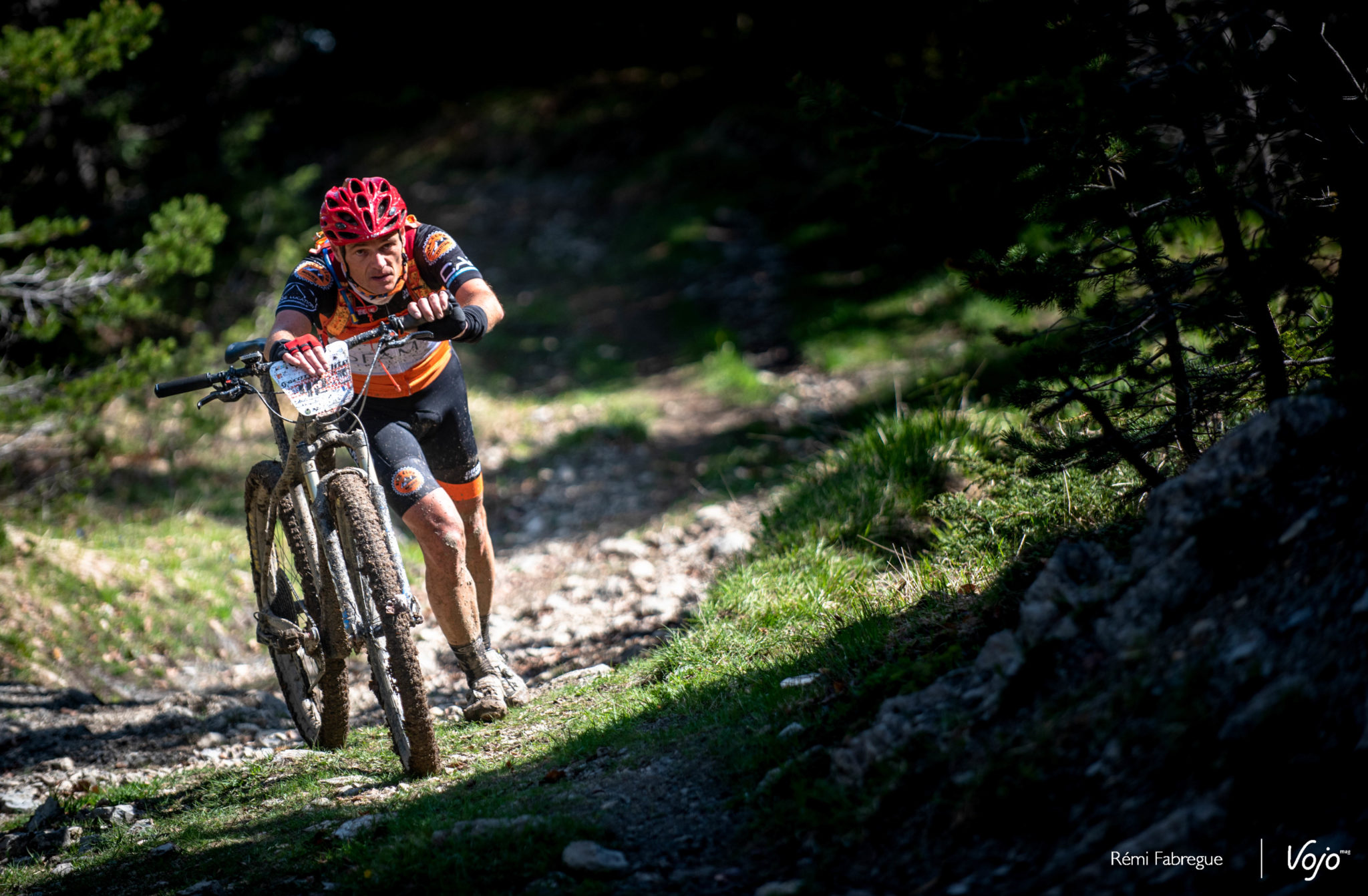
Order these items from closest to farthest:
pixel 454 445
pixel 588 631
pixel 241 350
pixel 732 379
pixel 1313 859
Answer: pixel 1313 859 < pixel 241 350 < pixel 454 445 < pixel 588 631 < pixel 732 379

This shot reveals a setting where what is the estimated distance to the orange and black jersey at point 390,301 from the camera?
4297mm

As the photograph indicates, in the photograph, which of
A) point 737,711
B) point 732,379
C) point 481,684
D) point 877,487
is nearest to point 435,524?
point 481,684

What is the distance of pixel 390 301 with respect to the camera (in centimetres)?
444

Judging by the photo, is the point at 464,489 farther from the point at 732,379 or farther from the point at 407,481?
the point at 732,379

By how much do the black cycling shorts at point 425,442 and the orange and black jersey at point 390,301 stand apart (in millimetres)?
91

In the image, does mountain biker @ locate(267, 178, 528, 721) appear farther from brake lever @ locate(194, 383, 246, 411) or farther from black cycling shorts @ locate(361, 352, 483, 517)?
brake lever @ locate(194, 383, 246, 411)

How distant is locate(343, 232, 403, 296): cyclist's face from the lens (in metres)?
4.17

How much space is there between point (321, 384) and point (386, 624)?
101cm

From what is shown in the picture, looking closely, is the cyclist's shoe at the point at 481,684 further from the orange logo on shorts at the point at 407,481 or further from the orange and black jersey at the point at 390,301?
the orange and black jersey at the point at 390,301

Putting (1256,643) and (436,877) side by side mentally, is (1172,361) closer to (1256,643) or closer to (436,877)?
(1256,643)

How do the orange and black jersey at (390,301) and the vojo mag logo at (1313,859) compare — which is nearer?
the vojo mag logo at (1313,859)

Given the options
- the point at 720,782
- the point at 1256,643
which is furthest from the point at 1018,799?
the point at 720,782

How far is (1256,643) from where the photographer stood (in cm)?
239

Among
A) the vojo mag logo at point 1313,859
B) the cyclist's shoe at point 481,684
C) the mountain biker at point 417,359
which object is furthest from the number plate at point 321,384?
the vojo mag logo at point 1313,859
